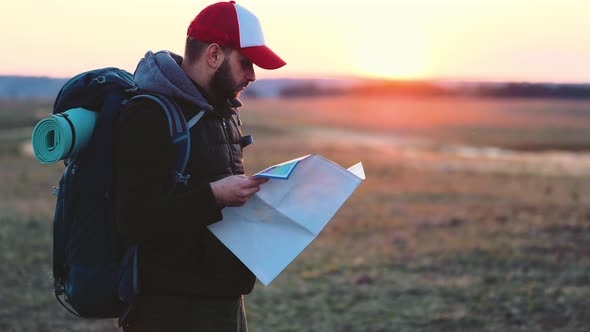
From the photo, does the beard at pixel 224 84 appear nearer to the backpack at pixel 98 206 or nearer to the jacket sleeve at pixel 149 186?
the backpack at pixel 98 206

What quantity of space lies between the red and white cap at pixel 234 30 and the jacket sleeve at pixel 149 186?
0.32 meters

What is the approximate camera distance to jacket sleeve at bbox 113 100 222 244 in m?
2.38

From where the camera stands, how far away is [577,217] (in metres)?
9.95

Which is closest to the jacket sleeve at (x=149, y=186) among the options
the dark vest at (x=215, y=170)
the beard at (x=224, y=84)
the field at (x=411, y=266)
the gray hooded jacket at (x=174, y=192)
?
the gray hooded jacket at (x=174, y=192)

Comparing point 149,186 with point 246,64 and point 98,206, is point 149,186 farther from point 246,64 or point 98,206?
point 246,64

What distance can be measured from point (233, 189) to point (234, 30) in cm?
55

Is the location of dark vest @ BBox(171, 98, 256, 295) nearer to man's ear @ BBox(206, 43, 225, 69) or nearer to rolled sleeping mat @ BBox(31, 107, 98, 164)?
man's ear @ BBox(206, 43, 225, 69)

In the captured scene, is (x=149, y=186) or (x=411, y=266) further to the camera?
(x=411, y=266)

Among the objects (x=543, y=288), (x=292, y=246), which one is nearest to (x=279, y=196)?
(x=292, y=246)

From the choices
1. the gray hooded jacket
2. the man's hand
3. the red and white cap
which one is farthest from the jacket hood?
the man's hand

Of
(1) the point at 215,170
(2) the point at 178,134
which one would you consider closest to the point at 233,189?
(1) the point at 215,170

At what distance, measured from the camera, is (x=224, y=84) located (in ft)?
8.45

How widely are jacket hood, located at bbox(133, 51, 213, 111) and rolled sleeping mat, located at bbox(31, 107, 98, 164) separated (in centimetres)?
22

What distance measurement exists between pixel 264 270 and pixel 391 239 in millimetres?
6719
